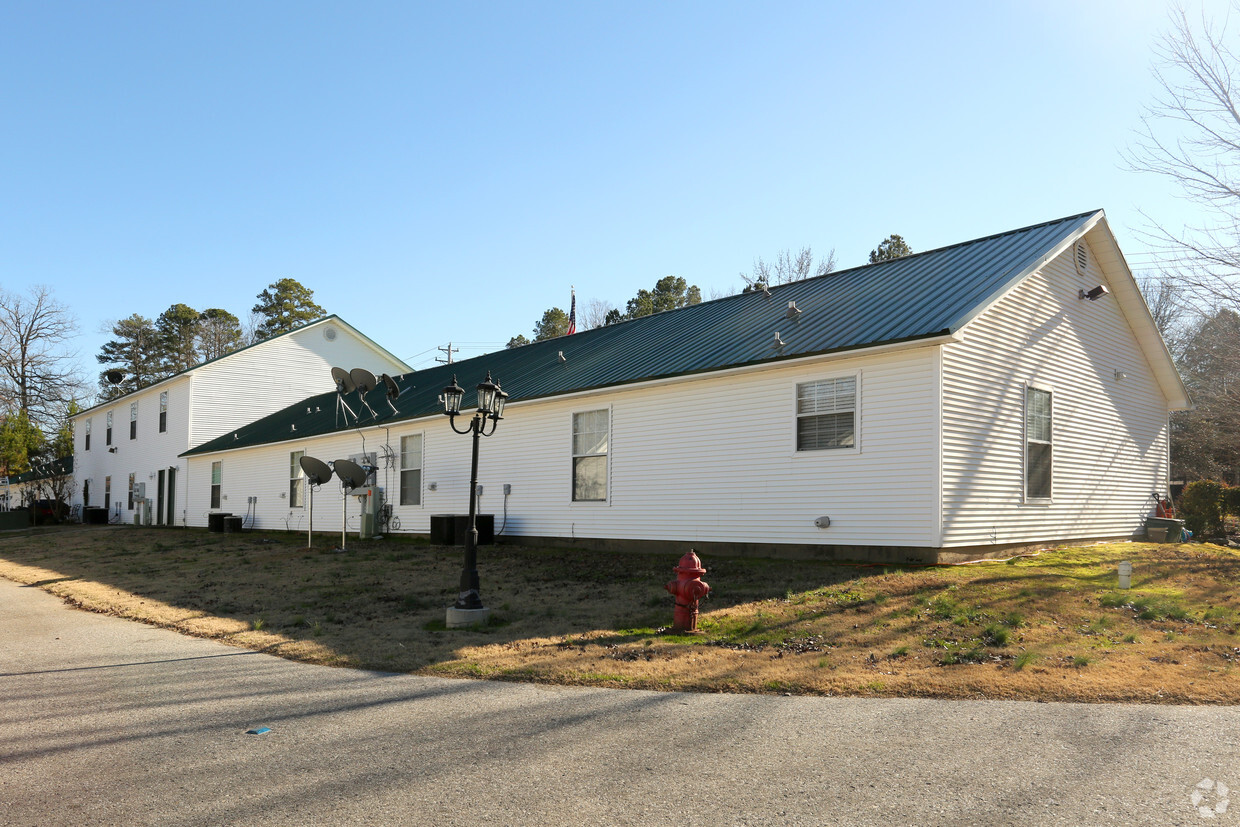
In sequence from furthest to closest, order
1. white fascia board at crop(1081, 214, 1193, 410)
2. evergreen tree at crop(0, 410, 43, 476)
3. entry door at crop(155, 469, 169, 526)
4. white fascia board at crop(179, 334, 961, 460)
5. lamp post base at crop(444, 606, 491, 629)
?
evergreen tree at crop(0, 410, 43, 476)
entry door at crop(155, 469, 169, 526)
white fascia board at crop(1081, 214, 1193, 410)
white fascia board at crop(179, 334, 961, 460)
lamp post base at crop(444, 606, 491, 629)

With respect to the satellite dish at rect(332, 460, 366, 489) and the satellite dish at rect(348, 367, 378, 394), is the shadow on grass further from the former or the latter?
the satellite dish at rect(348, 367, 378, 394)

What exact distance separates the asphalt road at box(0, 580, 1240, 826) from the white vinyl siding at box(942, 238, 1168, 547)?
254 inches

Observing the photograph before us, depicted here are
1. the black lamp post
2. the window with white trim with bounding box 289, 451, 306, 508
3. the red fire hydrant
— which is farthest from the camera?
the window with white trim with bounding box 289, 451, 306, 508

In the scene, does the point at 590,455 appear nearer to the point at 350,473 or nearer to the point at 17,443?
the point at 350,473

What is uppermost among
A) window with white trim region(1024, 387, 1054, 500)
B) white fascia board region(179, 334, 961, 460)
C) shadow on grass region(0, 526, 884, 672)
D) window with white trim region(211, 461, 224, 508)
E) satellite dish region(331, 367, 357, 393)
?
satellite dish region(331, 367, 357, 393)

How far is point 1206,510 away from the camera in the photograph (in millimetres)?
19078

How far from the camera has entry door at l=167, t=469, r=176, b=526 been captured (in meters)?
32.5

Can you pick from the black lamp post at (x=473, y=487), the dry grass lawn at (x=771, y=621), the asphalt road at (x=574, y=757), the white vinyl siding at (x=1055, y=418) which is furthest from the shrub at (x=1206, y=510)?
the black lamp post at (x=473, y=487)

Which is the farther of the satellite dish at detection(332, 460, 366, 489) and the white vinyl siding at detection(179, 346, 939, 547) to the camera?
the satellite dish at detection(332, 460, 366, 489)

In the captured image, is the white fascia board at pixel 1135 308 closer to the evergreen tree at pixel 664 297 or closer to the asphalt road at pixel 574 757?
the asphalt road at pixel 574 757

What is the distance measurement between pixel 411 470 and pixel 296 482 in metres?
6.66

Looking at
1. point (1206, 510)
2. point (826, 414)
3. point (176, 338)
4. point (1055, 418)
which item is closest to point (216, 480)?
point (826, 414)

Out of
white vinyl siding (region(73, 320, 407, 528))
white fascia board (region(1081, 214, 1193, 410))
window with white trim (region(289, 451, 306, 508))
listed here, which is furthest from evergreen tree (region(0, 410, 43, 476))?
white fascia board (region(1081, 214, 1193, 410))

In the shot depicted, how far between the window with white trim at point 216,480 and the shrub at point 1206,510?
28701 millimetres
